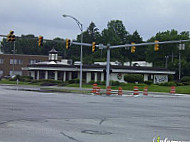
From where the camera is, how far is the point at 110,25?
141500mm

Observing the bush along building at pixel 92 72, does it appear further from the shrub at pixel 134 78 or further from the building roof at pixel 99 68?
the shrub at pixel 134 78

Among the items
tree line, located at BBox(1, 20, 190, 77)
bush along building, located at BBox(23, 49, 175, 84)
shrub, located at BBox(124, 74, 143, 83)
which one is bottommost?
shrub, located at BBox(124, 74, 143, 83)

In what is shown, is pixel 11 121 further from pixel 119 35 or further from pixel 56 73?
pixel 119 35

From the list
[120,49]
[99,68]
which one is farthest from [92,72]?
[120,49]

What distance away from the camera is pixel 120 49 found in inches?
4742

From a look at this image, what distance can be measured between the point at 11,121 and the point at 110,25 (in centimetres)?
12959

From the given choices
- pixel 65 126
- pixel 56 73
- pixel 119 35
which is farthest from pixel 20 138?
pixel 119 35

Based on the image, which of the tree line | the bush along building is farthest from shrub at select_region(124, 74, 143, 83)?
the tree line

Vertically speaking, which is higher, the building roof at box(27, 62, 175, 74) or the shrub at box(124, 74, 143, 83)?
the building roof at box(27, 62, 175, 74)

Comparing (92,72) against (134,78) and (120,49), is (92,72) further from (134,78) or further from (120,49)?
(120,49)

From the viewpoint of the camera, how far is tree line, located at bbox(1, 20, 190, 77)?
99250 mm

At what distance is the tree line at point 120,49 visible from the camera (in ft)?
326

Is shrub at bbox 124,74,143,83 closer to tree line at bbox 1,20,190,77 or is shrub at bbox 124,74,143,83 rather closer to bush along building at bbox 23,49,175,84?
bush along building at bbox 23,49,175,84

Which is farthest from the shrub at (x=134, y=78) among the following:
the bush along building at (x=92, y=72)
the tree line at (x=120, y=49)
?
the tree line at (x=120, y=49)
